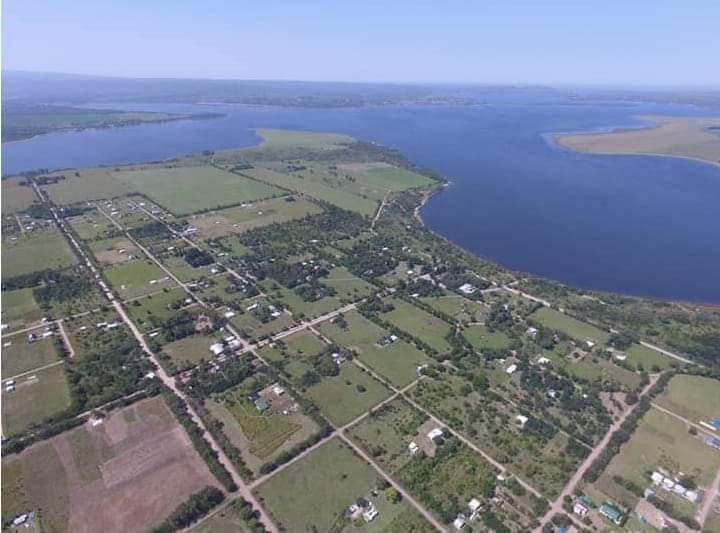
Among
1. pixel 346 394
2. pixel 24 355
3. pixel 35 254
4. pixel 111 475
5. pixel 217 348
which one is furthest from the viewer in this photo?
pixel 35 254

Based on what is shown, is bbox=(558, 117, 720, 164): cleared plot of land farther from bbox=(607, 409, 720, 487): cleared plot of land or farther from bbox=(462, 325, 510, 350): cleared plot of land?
bbox=(607, 409, 720, 487): cleared plot of land

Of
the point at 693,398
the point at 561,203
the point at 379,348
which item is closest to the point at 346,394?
the point at 379,348

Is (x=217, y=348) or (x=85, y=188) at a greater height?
(x=85, y=188)

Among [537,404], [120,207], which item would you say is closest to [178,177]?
[120,207]

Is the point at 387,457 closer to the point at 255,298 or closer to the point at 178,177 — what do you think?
the point at 255,298

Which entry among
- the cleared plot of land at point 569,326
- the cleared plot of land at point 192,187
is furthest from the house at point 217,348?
the cleared plot of land at point 192,187

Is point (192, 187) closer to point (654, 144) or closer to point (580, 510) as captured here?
point (580, 510)

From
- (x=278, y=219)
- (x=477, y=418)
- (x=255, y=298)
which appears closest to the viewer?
(x=477, y=418)
